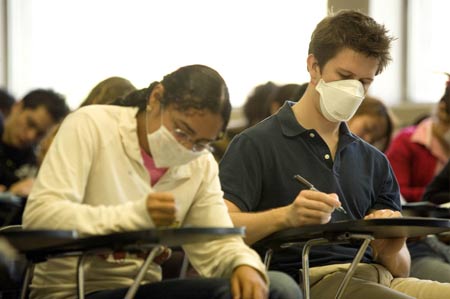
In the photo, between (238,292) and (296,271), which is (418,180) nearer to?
(296,271)

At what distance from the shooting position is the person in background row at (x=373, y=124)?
167 inches

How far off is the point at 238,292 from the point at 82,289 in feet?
1.09

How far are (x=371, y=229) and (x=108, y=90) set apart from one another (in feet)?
4.20

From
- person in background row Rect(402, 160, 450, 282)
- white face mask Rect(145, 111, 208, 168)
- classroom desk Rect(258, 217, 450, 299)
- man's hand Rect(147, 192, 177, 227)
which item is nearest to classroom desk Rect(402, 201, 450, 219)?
person in background row Rect(402, 160, 450, 282)

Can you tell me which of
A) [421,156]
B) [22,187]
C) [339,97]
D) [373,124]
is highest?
[339,97]

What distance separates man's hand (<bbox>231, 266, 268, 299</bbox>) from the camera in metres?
2.06

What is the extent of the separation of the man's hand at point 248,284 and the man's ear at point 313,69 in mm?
770

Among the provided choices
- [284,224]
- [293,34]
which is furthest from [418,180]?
[284,224]

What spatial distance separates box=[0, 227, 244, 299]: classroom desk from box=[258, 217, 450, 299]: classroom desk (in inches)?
11.0

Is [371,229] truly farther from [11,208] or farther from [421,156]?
[421,156]

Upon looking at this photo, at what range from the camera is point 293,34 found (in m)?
6.54

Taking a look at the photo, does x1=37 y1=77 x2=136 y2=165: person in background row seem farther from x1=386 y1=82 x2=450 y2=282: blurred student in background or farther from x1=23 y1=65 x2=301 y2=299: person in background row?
x1=386 y1=82 x2=450 y2=282: blurred student in background

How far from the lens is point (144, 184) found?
2252 mm

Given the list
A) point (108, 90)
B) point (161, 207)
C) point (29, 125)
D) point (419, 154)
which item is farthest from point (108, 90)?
point (419, 154)
